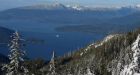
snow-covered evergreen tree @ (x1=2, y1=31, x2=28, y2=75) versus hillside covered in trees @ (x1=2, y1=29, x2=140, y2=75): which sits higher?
snow-covered evergreen tree @ (x1=2, y1=31, x2=28, y2=75)

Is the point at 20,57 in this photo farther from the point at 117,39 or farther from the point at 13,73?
the point at 117,39

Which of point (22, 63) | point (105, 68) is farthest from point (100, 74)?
point (22, 63)

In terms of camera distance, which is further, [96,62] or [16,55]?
[96,62]

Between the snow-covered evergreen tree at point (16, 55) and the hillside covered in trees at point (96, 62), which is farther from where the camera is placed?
the hillside covered in trees at point (96, 62)

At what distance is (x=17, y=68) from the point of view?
22.6m

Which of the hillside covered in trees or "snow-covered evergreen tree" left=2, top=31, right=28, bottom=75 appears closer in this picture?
"snow-covered evergreen tree" left=2, top=31, right=28, bottom=75

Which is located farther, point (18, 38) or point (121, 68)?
point (121, 68)

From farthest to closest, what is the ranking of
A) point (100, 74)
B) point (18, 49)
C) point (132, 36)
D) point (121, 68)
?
point (132, 36), point (100, 74), point (121, 68), point (18, 49)

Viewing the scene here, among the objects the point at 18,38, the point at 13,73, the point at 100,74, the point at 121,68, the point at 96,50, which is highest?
the point at 18,38

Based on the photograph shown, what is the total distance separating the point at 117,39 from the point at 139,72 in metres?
130

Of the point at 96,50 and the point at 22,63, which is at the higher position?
the point at 22,63

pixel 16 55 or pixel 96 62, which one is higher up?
pixel 16 55

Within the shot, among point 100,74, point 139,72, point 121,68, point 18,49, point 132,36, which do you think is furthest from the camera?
point 132,36

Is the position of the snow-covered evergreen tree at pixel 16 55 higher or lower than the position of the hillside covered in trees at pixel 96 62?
higher
